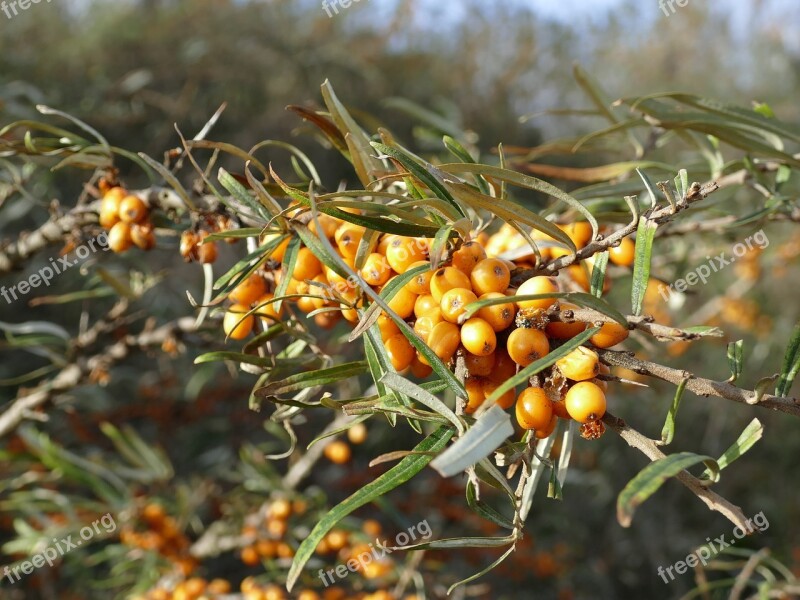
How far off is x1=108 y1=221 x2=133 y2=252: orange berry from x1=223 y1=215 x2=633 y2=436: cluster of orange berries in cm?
19

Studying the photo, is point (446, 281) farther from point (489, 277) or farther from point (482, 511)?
point (482, 511)

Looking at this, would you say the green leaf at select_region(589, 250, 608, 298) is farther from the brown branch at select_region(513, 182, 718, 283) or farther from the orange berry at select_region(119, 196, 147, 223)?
the orange berry at select_region(119, 196, 147, 223)

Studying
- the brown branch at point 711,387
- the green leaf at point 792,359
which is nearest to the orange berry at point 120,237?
the brown branch at point 711,387

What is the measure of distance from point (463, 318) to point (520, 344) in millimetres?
60

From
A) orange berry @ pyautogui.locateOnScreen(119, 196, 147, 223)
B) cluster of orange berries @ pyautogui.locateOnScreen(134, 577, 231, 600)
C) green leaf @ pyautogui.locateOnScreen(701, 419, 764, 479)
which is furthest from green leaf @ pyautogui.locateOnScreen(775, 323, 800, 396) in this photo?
cluster of orange berries @ pyautogui.locateOnScreen(134, 577, 231, 600)

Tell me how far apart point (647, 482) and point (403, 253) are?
0.32 m

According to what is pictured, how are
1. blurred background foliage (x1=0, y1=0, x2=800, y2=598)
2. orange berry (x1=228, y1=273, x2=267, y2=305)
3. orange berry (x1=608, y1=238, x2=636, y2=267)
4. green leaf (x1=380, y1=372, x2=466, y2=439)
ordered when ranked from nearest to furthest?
green leaf (x1=380, y1=372, x2=466, y2=439) → orange berry (x1=228, y1=273, x2=267, y2=305) → orange berry (x1=608, y1=238, x2=636, y2=267) → blurred background foliage (x1=0, y1=0, x2=800, y2=598)

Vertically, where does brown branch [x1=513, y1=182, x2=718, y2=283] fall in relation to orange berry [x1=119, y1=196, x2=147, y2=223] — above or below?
below

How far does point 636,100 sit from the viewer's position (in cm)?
92

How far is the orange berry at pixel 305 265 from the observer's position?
0.72 meters

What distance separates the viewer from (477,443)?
476 millimetres

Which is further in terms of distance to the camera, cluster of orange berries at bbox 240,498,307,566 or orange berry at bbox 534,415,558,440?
cluster of orange berries at bbox 240,498,307,566

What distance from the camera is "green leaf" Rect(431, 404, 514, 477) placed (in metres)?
0.44

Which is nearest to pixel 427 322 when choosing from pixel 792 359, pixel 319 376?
pixel 319 376
